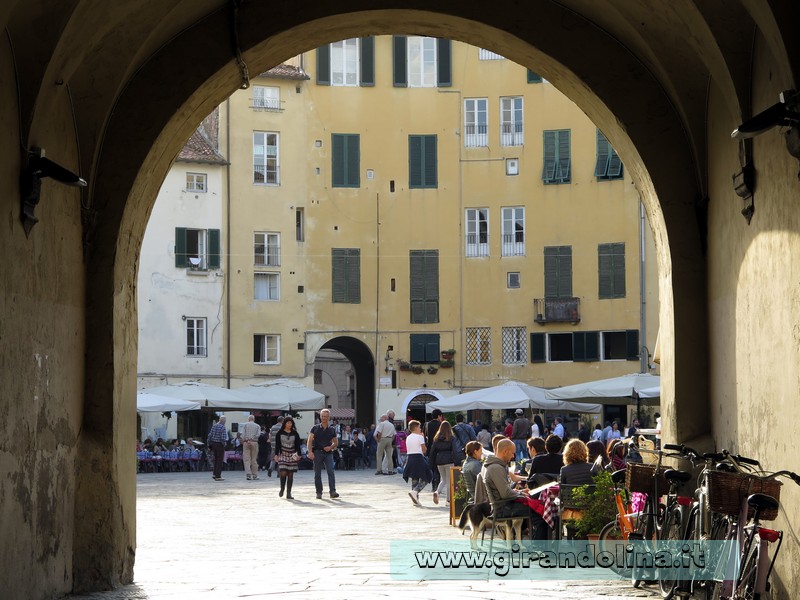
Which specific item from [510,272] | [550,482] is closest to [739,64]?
[550,482]

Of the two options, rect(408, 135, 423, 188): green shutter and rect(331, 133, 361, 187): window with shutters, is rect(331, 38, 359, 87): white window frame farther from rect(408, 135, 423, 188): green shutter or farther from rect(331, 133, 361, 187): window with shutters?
rect(408, 135, 423, 188): green shutter

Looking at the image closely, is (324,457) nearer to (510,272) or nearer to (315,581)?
(315,581)

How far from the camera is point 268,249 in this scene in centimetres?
4481

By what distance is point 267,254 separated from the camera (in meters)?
44.8

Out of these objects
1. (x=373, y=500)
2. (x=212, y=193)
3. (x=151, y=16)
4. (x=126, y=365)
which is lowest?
(x=373, y=500)

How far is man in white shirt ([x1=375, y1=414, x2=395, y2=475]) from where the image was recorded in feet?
106

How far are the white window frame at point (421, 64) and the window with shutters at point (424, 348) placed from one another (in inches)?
343

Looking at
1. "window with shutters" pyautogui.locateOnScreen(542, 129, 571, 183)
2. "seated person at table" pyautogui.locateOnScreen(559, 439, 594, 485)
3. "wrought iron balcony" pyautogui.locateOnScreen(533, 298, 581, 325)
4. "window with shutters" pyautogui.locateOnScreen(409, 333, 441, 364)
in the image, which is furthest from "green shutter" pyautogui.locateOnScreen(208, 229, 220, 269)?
"seated person at table" pyautogui.locateOnScreen(559, 439, 594, 485)

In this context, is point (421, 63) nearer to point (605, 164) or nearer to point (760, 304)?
point (605, 164)

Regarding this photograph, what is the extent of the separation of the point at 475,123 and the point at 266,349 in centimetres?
1056

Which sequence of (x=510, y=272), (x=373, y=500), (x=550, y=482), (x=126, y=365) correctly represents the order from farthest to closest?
(x=510, y=272), (x=373, y=500), (x=550, y=482), (x=126, y=365)

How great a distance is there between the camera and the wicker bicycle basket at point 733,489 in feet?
25.7

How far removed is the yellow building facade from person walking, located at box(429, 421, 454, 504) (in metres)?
21.2

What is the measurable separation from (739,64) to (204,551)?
863 cm
